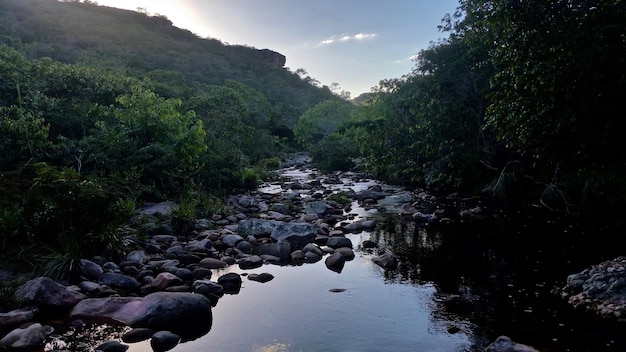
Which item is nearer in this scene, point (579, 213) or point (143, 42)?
point (579, 213)

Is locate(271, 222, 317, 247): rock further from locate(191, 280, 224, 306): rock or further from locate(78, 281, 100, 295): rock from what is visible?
locate(78, 281, 100, 295): rock

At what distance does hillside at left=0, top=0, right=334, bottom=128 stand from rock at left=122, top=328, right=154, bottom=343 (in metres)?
32.1

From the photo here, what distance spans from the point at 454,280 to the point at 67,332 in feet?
21.8

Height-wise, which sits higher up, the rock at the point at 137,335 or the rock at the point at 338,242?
the rock at the point at 338,242

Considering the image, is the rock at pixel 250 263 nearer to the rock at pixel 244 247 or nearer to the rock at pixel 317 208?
the rock at pixel 244 247

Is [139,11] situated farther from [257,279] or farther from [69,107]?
[257,279]

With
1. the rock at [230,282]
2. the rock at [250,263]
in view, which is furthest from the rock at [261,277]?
the rock at [250,263]

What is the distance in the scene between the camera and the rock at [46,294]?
661 centimetres

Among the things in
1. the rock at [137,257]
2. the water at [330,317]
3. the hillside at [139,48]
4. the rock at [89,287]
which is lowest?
the water at [330,317]

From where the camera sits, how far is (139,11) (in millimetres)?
93562

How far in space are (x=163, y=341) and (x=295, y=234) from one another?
19.0 feet

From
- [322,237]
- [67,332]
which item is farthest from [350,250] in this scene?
[67,332]

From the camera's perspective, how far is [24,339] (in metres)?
5.63

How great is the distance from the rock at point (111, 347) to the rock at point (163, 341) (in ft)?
1.18
